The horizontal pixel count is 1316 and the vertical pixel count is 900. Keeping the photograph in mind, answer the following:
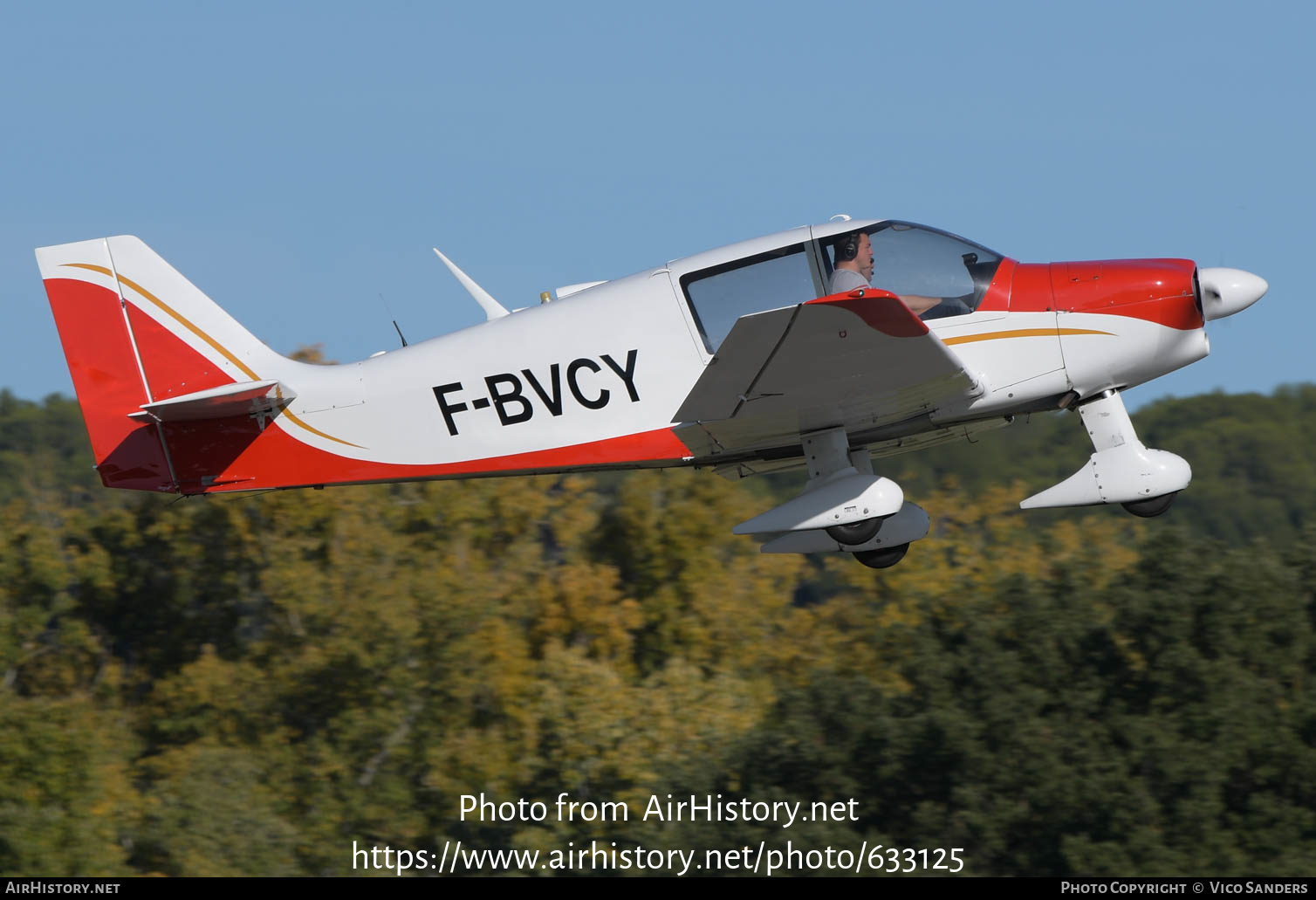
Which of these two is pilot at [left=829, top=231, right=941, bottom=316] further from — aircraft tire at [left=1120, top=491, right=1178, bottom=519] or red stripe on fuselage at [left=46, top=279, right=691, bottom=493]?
aircraft tire at [left=1120, top=491, right=1178, bottom=519]

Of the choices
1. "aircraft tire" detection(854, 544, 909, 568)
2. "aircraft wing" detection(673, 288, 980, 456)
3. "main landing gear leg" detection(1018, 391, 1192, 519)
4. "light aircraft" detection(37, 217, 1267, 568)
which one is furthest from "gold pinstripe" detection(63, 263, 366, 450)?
"main landing gear leg" detection(1018, 391, 1192, 519)

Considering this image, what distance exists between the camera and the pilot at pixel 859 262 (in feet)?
27.4

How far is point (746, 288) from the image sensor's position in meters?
8.42

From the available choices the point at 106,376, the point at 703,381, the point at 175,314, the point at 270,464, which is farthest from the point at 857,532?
the point at 106,376

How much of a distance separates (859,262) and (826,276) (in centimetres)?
21

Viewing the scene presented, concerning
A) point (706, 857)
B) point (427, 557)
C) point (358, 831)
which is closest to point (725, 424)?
point (706, 857)

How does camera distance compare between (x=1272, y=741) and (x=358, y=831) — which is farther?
(x=358, y=831)

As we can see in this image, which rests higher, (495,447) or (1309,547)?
(495,447)

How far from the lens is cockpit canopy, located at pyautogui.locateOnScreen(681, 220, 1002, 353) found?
27.5 feet

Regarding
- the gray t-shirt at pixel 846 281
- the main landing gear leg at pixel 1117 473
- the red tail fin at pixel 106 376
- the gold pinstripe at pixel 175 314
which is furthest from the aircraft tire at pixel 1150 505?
the red tail fin at pixel 106 376

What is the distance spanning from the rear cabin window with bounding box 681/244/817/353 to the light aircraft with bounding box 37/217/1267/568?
0.5 inches

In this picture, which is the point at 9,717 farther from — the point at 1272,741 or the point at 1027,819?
the point at 1272,741
